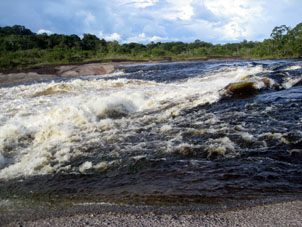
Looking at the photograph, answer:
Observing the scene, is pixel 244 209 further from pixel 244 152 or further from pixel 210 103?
pixel 210 103

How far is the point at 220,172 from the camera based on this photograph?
4.95m

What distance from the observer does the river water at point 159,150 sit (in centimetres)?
446

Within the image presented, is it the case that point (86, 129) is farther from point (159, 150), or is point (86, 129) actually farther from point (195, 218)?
point (195, 218)

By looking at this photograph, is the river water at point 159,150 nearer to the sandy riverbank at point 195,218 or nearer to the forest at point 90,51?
the sandy riverbank at point 195,218

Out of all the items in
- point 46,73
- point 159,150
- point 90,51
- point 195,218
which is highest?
point 90,51

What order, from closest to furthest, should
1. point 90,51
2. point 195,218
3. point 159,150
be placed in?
point 195,218 → point 159,150 → point 90,51

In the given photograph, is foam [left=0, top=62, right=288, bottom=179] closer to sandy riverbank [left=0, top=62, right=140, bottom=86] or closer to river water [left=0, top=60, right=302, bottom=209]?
river water [left=0, top=60, right=302, bottom=209]

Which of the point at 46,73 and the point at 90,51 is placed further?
the point at 90,51

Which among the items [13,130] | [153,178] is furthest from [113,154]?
[13,130]

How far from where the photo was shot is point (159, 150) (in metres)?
6.29

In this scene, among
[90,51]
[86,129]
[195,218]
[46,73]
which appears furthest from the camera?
[90,51]

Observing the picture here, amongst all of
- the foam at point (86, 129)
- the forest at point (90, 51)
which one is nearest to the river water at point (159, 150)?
the foam at point (86, 129)

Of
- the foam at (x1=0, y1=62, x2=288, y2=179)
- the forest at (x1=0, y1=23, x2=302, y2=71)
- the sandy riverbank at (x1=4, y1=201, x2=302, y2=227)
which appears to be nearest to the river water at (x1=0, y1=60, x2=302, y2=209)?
the foam at (x1=0, y1=62, x2=288, y2=179)

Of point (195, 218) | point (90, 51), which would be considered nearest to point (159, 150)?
point (195, 218)
